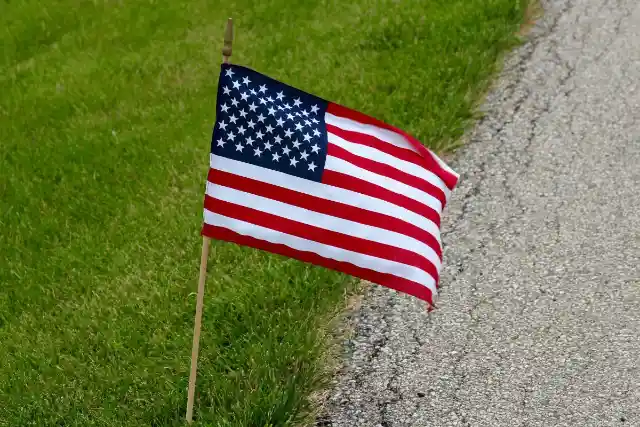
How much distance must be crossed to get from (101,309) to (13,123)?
2.31 m

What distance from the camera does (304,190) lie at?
2.94 m

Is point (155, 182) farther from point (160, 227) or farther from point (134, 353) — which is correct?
point (134, 353)

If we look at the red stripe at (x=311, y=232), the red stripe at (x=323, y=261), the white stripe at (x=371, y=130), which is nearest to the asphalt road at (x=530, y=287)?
the red stripe at (x=323, y=261)

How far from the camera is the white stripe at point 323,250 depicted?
2936 millimetres

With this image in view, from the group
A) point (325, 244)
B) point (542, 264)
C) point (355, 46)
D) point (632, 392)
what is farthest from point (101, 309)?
point (355, 46)

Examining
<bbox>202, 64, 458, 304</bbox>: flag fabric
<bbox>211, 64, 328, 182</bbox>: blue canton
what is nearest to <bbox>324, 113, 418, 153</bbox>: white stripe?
<bbox>202, 64, 458, 304</bbox>: flag fabric

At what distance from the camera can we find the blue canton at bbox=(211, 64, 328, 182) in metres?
2.90

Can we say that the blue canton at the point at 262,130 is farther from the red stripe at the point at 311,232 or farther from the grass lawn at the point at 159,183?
the grass lawn at the point at 159,183

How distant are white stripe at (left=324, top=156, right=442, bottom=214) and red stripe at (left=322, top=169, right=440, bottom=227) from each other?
0.01 meters

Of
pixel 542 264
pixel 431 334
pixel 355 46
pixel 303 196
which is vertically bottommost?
pixel 431 334

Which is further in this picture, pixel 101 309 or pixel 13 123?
pixel 13 123

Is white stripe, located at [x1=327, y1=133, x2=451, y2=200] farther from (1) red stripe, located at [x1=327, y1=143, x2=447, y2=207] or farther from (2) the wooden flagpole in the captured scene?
(2) the wooden flagpole

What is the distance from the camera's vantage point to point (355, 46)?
6.20 meters

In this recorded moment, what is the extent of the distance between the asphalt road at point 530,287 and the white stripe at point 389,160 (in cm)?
85
